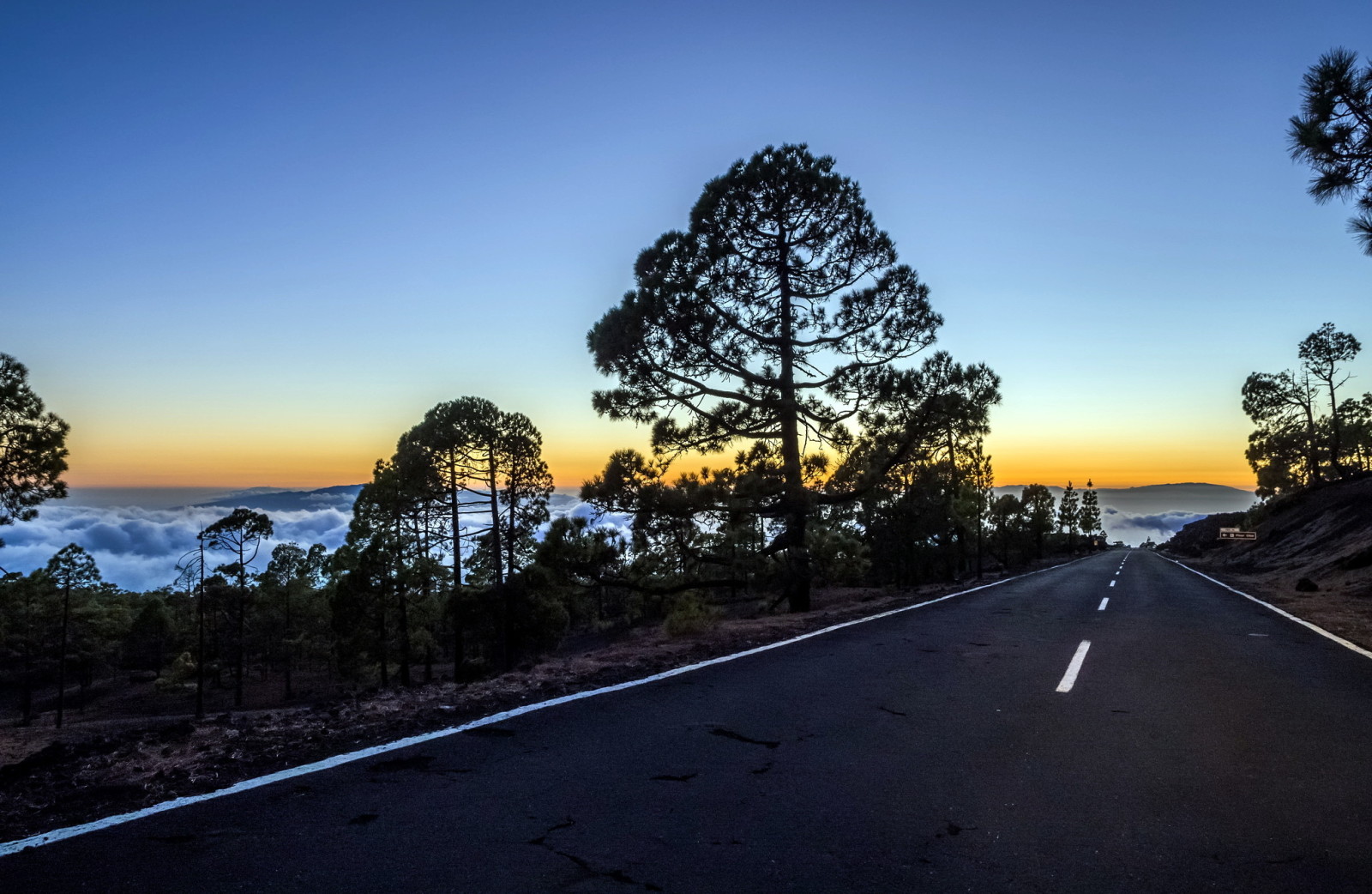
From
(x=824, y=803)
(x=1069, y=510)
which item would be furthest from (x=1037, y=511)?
(x=824, y=803)

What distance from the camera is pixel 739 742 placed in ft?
16.0

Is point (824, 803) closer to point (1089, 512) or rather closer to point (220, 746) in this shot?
point (220, 746)

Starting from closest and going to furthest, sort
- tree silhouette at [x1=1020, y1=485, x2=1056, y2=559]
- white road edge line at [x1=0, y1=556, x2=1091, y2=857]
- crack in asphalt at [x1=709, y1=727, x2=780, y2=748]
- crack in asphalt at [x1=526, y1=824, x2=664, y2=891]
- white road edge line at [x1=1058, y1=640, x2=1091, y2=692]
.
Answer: crack in asphalt at [x1=526, y1=824, x2=664, y2=891]
white road edge line at [x1=0, y1=556, x2=1091, y2=857]
crack in asphalt at [x1=709, y1=727, x2=780, y2=748]
white road edge line at [x1=1058, y1=640, x2=1091, y2=692]
tree silhouette at [x1=1020, y1=485, x2=1056, y2=559]

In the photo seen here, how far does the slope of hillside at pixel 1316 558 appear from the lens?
14.4 meters

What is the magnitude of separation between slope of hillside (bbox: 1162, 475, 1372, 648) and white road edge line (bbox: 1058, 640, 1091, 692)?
3.85 meters

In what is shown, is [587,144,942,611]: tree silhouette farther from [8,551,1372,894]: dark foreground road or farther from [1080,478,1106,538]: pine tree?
[1080,478,1106,538]: pine tree

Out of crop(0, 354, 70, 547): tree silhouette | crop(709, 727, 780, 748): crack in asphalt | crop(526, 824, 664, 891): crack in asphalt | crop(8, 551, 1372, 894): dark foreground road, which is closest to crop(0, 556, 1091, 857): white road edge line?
crop(8, 551, 1372, 894): dark foreground road

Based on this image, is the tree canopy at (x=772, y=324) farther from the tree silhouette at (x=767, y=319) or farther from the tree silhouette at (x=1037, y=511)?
the tree silhouette at (x=1037, y=511)

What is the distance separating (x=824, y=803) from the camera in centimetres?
375

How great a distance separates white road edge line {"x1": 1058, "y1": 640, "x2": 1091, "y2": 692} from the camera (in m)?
6.77

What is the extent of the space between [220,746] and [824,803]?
396 cm

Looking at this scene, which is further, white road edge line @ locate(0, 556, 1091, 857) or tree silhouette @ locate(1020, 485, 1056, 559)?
tree silhouette @ locate(1020, 485, 1056, 559)

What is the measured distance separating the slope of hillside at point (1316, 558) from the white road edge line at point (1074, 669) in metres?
3.85

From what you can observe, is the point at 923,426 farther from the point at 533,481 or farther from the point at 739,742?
the point at 533,481
